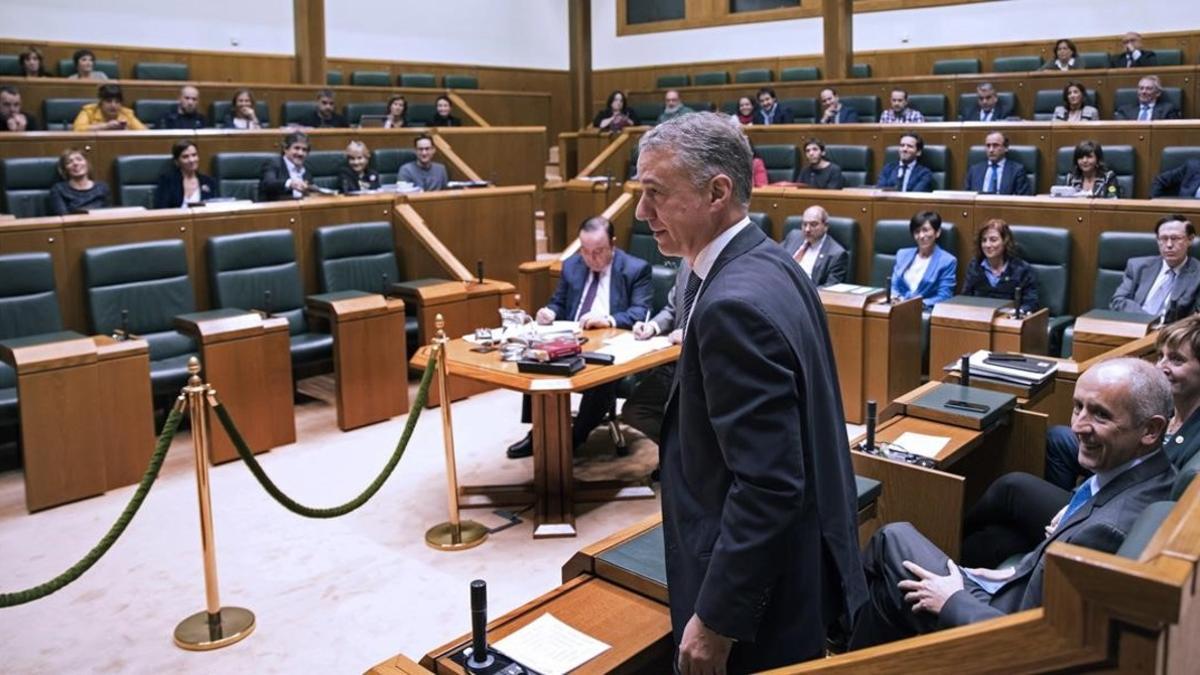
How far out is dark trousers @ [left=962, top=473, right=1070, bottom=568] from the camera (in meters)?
2.90

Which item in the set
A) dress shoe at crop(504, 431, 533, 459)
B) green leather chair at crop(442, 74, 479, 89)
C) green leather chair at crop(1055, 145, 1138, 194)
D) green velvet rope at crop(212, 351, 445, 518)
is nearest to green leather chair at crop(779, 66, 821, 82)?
green leather chair at crop(442, 74, 479, 89)

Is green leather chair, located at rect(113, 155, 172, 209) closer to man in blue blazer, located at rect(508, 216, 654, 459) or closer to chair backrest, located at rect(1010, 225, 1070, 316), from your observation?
man in blue blazer, located at rect(508, 216, 654, 459)

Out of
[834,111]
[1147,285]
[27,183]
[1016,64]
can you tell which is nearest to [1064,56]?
[1016,64]

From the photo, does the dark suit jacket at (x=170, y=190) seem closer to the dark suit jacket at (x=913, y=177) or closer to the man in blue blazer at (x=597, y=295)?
the man in blue blazer at (x=597, y=295)

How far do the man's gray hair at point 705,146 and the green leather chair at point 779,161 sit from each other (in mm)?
6251

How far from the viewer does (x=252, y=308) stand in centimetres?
550

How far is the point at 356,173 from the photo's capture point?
23.4ft

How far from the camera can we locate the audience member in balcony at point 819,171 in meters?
7.22

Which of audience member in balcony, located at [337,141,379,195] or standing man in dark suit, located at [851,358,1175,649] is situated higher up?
audience member in balcony, located at [337,141,379,195]

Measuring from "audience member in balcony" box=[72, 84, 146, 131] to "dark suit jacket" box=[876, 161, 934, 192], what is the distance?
16.7ft

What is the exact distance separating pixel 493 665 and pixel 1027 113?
7.82m

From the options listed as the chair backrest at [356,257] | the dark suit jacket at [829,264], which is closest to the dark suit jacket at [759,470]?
the dark suit jacket at [829,264]

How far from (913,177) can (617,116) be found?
4.23 metres

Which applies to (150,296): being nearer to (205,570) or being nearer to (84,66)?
(205,570)
